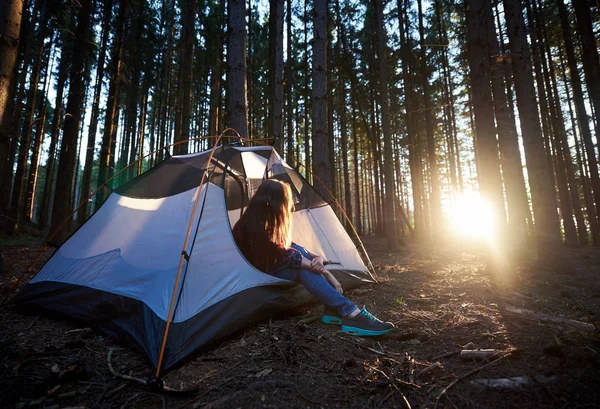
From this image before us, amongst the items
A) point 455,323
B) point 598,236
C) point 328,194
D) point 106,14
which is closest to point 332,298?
point 455,323

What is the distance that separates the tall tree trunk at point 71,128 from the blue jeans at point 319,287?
7321 millimetres

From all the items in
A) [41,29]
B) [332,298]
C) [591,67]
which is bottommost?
[332,298]

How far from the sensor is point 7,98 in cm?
315

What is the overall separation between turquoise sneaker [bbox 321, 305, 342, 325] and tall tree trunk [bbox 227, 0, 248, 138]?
12.9 ft

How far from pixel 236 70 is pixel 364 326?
5.16 metres

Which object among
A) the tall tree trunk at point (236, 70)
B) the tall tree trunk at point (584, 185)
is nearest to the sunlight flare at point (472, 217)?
the tall tree trunk at point (584, 185)

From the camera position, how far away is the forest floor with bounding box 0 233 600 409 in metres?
1.63

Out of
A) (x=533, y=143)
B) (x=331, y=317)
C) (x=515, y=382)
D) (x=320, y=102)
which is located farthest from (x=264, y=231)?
(x=533, y=143)

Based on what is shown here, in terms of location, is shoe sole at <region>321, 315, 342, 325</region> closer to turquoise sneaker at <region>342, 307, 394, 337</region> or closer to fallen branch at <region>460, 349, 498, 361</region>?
turquoise sneaker at <region>342, 307, 394, 337</region>

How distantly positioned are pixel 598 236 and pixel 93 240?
1605cm

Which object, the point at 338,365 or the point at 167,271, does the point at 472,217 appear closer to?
the point at 338,365

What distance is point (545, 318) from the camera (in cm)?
276

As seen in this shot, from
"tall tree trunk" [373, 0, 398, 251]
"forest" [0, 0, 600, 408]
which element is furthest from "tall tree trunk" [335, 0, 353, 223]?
"tall tree trunk" [373, 0, 398, 251]

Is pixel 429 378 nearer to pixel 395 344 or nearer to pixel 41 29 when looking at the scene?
pixel 395 344
